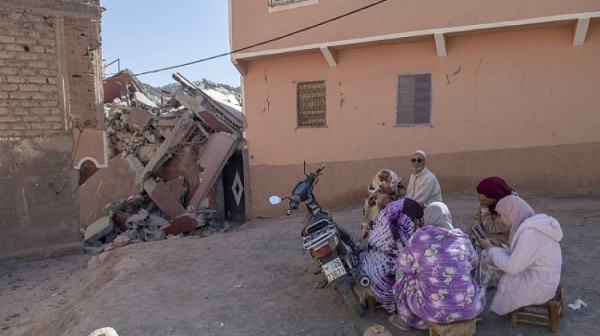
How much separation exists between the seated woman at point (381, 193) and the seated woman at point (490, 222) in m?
0.84

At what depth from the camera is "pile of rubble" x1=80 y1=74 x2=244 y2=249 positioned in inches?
422

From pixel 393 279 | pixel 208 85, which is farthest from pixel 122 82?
pixel 393 279

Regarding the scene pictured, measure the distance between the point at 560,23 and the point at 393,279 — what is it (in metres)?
5.95

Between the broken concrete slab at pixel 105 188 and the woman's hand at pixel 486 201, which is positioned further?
the broken concrete slab at pixel 105 188

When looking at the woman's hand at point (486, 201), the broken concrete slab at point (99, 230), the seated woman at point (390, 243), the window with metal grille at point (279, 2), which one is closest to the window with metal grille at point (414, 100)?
the window with metal grille at point (279, 2)

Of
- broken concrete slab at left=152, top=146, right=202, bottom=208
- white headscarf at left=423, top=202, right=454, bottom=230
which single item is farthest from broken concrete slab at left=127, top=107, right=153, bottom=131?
white headscarf at left=423, top=202, right=454, bottom=230

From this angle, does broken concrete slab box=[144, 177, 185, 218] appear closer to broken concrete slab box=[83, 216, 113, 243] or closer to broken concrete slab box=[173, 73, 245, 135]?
broken concrete slab box=[83, 216, 113, 243]

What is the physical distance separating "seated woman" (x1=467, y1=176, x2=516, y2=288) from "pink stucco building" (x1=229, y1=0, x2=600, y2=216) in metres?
4.35

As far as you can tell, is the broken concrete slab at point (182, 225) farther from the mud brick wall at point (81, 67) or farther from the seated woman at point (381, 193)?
the seated woman at point (381, 193)

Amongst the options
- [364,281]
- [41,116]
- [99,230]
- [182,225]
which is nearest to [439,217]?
[364,281]

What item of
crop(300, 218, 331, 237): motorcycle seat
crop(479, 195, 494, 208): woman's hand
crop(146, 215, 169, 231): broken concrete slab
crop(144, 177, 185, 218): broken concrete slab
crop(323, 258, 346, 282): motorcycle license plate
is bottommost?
crop(146, 215, 169, 231): broken concrete slab

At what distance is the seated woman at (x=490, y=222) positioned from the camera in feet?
10.8

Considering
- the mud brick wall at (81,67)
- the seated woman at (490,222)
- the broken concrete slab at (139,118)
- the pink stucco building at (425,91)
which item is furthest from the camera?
the broken concrete slab at (139,118)

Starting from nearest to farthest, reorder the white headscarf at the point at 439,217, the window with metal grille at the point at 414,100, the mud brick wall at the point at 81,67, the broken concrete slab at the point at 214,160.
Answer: the white headscarf at the point at 439,217 → the mud brick wall at the point at 81,67 → the window with metal grille at the point at 414,100 → the broken concrete slab at the point at 214,160
